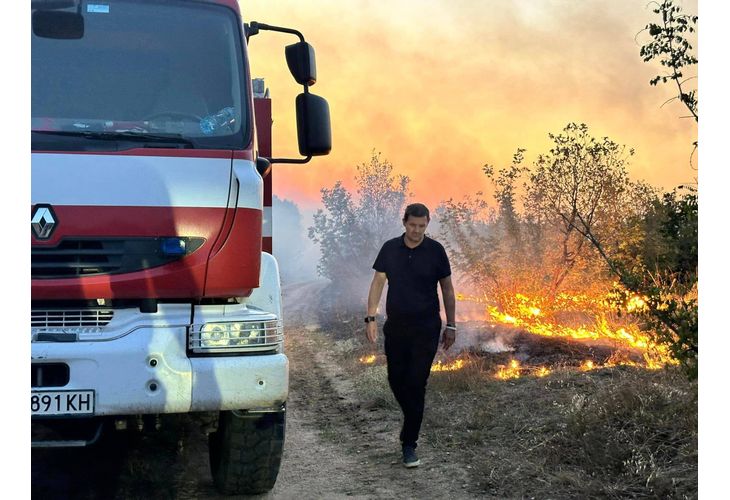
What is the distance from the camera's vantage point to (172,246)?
4.20 metres

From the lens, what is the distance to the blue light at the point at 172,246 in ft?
13.8

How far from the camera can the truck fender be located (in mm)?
4570

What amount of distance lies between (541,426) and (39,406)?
4.16 meters

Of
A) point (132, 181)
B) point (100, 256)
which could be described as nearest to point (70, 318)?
point (100, 256)

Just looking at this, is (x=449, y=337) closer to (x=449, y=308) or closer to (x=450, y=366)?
(x=449, y=308)

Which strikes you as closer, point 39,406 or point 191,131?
point 39,406

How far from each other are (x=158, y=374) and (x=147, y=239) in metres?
0.81

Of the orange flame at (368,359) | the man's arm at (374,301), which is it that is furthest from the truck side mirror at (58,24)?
the orange flame at (368,359)

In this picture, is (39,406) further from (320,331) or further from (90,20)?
(320,331)

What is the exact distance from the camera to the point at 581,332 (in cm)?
1116

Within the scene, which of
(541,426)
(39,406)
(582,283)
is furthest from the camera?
(582,283)

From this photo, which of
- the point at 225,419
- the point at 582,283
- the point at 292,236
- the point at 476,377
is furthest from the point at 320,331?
the point at 292,236

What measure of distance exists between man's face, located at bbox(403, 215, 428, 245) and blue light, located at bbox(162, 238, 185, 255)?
2.23 metres

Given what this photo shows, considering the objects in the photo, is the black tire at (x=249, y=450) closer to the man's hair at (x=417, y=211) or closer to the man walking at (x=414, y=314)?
the man walking at (x=414, y=314)
